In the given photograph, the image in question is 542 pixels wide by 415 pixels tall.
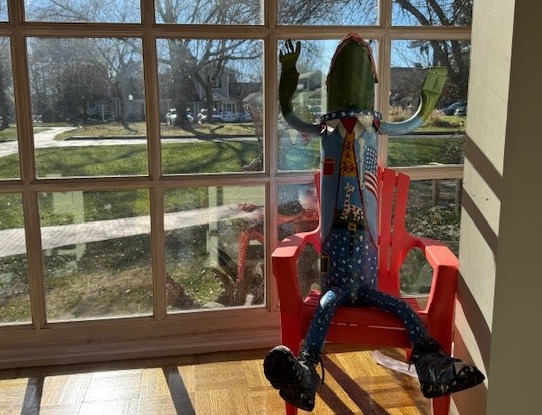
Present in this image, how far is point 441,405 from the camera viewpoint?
1.37 meters

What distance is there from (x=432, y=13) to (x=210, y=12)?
0.71m

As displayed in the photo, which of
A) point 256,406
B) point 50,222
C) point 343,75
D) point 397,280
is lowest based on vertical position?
point 256,406

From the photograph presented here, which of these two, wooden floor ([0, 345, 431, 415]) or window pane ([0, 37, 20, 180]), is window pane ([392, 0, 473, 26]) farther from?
window pane ([0, 37, 20, 180])

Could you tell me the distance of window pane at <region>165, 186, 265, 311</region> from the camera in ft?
5.98

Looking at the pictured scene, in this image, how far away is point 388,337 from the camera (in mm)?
1391

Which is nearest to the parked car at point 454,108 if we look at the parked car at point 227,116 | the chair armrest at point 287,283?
the parked car at point 227,116

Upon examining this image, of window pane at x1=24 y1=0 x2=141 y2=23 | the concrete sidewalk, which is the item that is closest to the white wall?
the concrete sidewalk

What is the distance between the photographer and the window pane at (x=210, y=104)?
1743 millimetres

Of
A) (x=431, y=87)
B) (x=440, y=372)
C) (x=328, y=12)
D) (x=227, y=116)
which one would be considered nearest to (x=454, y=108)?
(x=431, y=87)

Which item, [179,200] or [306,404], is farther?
[179,200]

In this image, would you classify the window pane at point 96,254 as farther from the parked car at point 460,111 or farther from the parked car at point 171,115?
the parked car at point 460,111

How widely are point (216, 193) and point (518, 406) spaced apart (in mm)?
1047

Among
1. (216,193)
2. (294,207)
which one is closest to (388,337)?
(294,207)

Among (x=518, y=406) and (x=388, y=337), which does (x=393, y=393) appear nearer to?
(x=388, y=337)
